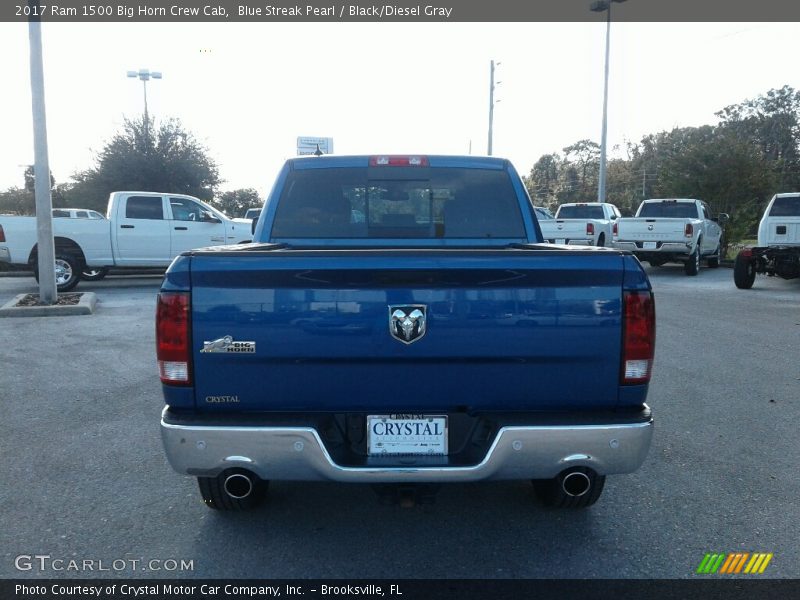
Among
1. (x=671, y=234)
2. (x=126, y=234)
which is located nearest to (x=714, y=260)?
(x=671, y=234)

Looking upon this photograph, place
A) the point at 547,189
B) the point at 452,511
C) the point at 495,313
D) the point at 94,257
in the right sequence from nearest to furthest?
the point at 495,313 < the point at 452,511 < the point at 94,257 < the point at 547,189

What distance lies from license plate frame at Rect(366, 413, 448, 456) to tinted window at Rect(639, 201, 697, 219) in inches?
Answer: 701

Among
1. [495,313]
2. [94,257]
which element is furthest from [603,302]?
[94,257]

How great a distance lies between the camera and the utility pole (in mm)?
11445

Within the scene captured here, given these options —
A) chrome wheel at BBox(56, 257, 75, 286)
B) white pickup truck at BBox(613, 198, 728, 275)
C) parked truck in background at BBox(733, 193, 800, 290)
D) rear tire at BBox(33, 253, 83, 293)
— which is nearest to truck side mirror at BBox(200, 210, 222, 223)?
rear tire at BBox(33, 253, 83, 293)

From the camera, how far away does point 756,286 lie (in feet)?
53.1

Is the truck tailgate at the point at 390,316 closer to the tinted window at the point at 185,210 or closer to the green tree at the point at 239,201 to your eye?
the tinted window at the point at 185,210

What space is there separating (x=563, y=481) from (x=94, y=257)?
45.8 ft

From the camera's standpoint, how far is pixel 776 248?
14.6 meters

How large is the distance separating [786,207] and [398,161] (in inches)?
529

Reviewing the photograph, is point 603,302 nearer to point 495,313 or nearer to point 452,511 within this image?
point 495,313

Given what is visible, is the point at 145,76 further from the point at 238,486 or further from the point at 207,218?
the point at 238,486

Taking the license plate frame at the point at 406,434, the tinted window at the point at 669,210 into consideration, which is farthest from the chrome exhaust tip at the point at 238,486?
the tinted window at the point at 669,210

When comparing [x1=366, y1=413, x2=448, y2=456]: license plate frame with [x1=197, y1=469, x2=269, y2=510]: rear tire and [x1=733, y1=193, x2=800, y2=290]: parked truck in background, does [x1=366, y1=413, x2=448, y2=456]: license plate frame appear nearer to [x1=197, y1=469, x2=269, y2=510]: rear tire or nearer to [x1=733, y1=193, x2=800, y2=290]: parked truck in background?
[x1=197, y1=469, x2=269, y2=510]: rear tire
